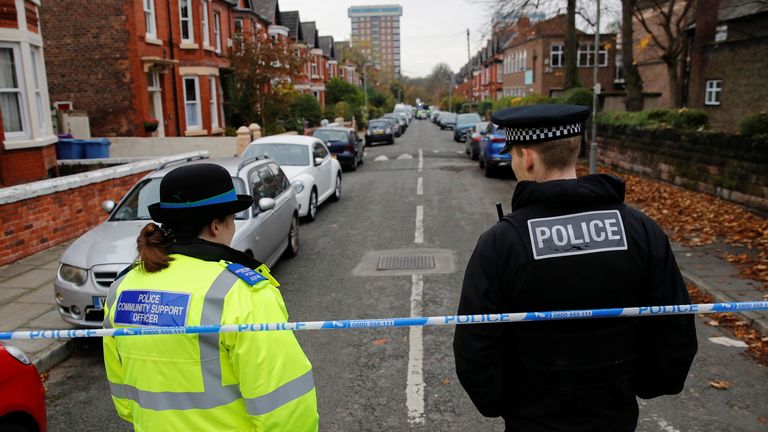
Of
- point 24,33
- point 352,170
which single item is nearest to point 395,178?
point 352,170

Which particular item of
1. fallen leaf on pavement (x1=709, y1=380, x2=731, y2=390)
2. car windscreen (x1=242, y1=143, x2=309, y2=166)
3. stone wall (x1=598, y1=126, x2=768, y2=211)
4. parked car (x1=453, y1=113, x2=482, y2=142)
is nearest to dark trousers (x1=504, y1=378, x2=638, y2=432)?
fallen leaf on pavement (x1=709, y1=380, x2=731, y2=390)

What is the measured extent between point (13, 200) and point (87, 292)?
433 cm

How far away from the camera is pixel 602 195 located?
220 cm

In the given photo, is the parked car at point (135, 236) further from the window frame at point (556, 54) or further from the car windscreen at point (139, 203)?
the window frame at point (556, 54)

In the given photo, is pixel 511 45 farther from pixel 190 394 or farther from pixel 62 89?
pixel 190 394

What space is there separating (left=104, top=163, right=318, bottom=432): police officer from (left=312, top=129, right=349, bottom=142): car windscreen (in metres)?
20.3

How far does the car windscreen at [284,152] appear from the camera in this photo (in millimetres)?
13477

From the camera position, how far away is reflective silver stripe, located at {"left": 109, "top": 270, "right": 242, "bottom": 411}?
2004 mm

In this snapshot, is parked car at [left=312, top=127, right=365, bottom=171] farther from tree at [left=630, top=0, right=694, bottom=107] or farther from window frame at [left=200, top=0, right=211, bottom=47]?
tree at [left=630, top=0, right=694, bottom=107]

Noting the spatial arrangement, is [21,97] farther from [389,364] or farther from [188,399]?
[188,399]

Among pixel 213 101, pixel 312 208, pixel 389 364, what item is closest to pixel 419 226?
pixel 312 208

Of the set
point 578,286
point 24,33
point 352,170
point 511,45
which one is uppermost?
point 511,45

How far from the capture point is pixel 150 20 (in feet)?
77.0

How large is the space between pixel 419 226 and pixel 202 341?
997 centimetres
